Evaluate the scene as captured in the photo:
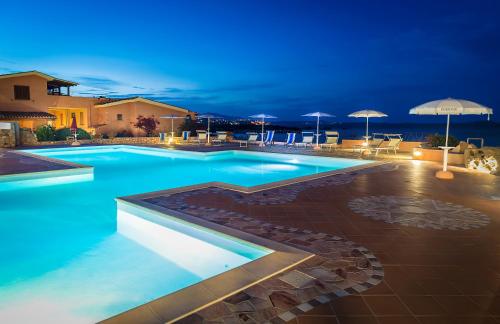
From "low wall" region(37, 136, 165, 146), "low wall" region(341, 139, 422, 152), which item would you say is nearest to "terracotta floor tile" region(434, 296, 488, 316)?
"low wall" region(341, 139, 422, 152)

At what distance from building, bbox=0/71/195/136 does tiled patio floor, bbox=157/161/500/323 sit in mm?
17073

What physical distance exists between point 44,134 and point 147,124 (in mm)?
7051

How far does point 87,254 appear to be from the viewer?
4691 mm

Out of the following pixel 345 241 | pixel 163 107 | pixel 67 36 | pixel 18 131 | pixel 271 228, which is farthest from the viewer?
pixel 163 107

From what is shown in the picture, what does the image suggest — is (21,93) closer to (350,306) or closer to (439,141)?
(439,141)

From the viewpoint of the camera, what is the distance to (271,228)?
4.26m

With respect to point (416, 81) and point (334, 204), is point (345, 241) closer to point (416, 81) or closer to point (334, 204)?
point (334, 204)

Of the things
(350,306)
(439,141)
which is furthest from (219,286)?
(439,141)

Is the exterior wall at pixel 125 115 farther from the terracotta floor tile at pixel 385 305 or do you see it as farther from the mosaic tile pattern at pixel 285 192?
the terracotta floor tile at pixel 385 305

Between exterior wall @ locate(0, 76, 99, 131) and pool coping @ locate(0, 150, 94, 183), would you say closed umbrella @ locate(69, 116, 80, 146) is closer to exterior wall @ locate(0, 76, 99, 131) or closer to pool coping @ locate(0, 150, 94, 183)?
exterior wall @ locate(0, 76, 99, 131)

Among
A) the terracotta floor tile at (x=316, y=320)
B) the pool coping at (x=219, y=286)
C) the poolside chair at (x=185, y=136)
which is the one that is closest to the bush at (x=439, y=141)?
the pool coping at (x=219, y=286)

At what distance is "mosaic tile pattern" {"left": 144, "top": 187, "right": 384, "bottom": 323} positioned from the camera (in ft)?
7.67

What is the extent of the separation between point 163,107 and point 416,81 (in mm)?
31479

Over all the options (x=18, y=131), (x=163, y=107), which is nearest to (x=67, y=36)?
(x=163, y=107)
